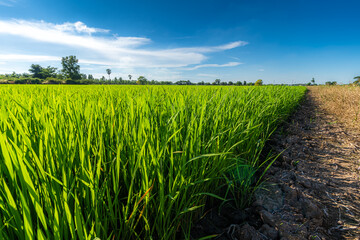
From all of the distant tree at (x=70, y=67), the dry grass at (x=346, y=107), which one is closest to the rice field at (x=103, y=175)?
the dry grass at (x=346, y=107)

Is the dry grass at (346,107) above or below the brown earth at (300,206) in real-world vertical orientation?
above

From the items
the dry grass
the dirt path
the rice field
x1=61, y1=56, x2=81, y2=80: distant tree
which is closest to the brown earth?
the dirt path

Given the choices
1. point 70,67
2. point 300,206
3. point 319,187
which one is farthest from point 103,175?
point 70,67

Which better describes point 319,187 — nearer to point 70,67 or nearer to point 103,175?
point 103,175

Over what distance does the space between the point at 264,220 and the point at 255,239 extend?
0.60 feet

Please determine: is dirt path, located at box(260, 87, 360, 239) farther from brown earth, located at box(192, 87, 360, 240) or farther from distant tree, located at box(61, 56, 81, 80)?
distant tree, located at box(61, 56, 81, 80)

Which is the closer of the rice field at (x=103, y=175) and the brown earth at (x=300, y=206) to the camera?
the rice field at (x=103, y=175)

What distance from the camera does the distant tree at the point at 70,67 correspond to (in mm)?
68438

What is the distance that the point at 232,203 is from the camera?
120 cm

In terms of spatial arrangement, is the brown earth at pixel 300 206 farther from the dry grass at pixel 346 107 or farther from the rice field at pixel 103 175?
the dry grass at pixel 346 107

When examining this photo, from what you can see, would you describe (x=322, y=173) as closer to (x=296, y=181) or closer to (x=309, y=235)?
(x=296, y=181)

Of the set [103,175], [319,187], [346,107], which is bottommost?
[319,187]

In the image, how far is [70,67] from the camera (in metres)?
70.3

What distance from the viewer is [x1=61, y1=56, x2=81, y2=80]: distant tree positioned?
6844cm
